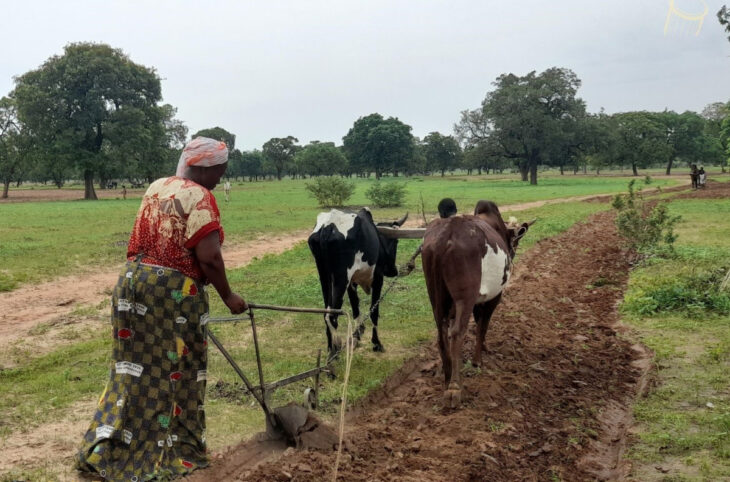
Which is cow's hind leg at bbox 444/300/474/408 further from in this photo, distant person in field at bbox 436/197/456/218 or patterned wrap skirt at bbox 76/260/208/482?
patterned wrap skirt at bbox 76/260/208/482

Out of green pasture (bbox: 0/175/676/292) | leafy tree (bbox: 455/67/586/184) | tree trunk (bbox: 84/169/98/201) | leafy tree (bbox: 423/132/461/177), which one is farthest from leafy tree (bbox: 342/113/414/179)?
green pasture (bbox: 0/175/676/292)

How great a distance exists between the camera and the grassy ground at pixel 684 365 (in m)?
4.55

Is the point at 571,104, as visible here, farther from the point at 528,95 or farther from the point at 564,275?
the point at 564,275

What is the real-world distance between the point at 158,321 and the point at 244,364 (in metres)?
3.06

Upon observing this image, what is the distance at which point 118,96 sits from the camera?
41.8 m

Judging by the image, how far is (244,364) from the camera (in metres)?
6.79

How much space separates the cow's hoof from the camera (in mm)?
5375

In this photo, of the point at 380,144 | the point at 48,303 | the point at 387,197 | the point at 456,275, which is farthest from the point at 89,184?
the point at 380,144

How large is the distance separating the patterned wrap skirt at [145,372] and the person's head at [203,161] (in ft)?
2.35

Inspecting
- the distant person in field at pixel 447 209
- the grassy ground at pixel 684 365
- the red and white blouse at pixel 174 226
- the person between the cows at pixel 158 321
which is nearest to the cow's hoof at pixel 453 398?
the grassy ground at pixel 684 365

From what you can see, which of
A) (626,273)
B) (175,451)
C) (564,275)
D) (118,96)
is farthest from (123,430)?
(118,96)

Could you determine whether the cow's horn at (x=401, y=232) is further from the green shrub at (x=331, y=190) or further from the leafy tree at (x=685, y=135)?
the leafy tree at (x=685, y=135)

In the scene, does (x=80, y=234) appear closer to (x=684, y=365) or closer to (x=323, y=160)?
(x=684, y=365)

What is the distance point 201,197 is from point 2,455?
2690mm
